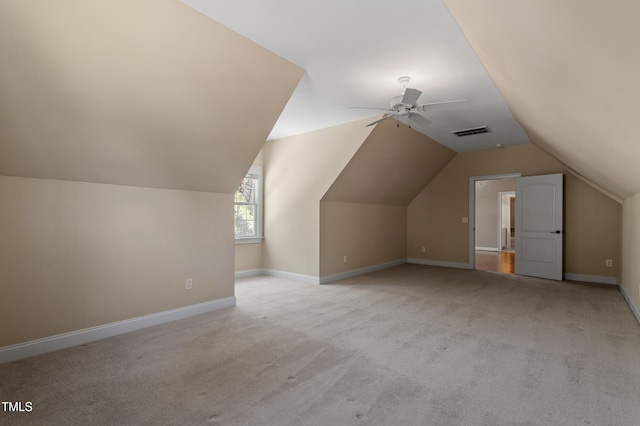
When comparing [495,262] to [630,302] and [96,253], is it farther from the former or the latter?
[96,253]

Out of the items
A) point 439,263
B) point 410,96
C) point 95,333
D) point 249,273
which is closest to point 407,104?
point 410,96

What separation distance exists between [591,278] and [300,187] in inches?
223

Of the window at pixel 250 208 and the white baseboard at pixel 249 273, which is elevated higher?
the window at pixel 250 208

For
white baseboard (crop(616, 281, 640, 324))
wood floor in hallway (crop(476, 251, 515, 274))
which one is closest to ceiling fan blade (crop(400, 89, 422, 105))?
white baseboard (crop(616, 281, 640, 324))

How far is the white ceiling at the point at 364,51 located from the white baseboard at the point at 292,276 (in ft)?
9.21

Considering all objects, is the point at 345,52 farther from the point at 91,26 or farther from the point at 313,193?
the point at 313,193

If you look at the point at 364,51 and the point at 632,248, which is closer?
the point at 364,51

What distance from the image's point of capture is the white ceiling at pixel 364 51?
235 centimetres

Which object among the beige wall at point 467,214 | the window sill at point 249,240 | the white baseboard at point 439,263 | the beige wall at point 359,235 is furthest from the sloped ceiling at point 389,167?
the window sill at point 249,240

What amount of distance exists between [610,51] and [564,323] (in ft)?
11.0

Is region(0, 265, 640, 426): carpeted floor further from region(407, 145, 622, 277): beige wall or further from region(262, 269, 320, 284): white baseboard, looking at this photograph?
region(407, 145, 622, 277): beige wall

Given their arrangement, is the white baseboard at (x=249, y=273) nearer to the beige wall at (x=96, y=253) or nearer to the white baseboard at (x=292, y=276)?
the white baseboard at (x=292, y=276)

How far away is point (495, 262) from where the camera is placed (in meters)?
8.14

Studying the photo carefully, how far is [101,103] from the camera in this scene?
2496 mm
